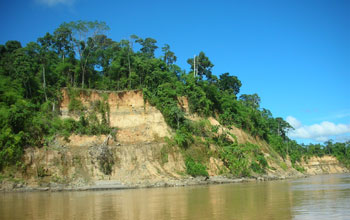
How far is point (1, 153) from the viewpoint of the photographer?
2978 centimetres

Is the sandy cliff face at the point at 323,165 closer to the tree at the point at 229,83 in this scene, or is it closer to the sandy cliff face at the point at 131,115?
the tree at the point at 229,83

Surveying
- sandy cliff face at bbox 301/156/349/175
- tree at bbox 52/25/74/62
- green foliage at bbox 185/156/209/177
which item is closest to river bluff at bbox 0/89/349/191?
green foliage at bbox 185/156/209/177

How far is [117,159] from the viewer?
115 ft

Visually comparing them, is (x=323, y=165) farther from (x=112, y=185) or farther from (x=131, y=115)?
(x=112, y=185)

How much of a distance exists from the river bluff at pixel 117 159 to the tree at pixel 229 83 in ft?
53.7

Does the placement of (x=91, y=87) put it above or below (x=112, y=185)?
above

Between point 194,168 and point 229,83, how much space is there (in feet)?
94.4

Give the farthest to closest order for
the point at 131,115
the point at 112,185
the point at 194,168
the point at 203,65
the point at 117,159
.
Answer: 1. the point at 203,65
2. the point at 131,115
3. the point at 194,168
4. the point at 117,159
5. the point at 112,185

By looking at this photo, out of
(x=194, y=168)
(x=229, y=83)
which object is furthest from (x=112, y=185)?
(x=229, y=83)

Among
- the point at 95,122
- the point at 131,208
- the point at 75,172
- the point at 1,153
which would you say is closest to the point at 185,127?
the point at 95,122

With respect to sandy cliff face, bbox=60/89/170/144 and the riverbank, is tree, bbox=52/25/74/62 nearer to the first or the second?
sandy cliff face, bbox=60/89/170/144

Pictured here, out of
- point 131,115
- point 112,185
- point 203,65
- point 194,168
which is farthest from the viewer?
point 203,65

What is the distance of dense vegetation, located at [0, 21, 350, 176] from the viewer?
34281 millimetres

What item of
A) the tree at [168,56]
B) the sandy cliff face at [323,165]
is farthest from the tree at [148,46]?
the sandy cliff face at [323,165]
